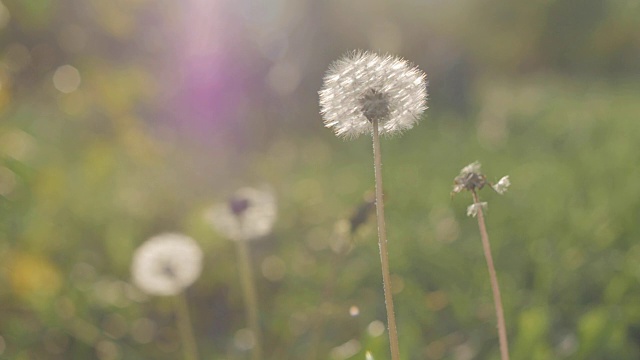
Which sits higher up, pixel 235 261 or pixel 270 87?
pixel 270 87

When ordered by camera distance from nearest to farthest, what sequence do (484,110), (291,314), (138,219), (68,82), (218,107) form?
(291,314), (68,82), (138,219), (218,107), (484,110)

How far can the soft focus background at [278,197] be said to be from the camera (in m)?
2.04

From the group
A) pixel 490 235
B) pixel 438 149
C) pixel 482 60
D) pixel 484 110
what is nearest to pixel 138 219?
pixel 490 235

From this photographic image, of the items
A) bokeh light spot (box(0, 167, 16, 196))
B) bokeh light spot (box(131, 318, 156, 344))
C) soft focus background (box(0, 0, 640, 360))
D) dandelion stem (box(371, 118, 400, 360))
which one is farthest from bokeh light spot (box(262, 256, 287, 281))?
dandelion stem (box(371, 118, 400, 360))

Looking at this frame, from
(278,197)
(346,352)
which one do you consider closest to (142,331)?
(346,352)

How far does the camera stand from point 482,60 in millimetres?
8844

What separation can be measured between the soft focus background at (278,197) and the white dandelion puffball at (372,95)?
51 cm

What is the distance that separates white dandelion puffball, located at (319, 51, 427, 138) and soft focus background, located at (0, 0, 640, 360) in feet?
1.68

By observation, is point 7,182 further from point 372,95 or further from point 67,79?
point 372,95

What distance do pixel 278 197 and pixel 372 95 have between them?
8.46ft

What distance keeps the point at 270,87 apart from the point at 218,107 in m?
0.42

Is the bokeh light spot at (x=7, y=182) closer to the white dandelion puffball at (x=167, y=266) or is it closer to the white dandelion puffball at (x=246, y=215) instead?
the white dandelion puffball at (x=167, y=266)

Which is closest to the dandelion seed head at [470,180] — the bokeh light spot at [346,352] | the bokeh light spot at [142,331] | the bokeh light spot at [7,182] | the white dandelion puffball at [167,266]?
the bokeh light spot at [346,352]

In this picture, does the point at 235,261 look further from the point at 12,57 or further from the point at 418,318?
the point at 12,57
